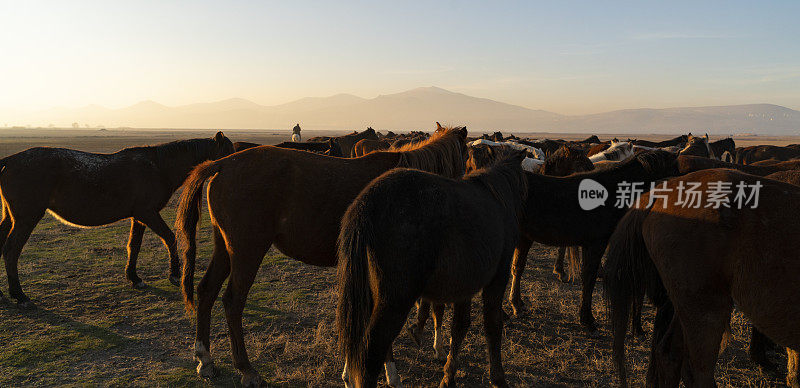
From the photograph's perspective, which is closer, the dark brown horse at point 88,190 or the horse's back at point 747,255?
the horse's back at point 747,255

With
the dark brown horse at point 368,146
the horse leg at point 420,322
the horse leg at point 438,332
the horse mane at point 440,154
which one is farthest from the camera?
the dark brown horse at point 368,146

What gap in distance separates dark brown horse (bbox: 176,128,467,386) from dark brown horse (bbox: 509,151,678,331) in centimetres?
247

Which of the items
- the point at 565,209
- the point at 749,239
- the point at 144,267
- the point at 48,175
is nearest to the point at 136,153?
the point at 48,175

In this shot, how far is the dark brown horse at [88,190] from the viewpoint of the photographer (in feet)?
19.0

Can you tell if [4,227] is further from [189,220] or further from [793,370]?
[793,370]

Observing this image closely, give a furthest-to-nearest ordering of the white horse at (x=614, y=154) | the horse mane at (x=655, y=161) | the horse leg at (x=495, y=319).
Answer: the white horse at (x=614, y=154), the horse mane at (x=655, y=161), the horse leg at (x=495, y=319)

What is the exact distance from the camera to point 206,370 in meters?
3.98

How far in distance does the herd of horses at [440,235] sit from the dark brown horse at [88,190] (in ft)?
0.07

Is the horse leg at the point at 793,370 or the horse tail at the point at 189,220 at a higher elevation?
the horse tail at the point at 189,220

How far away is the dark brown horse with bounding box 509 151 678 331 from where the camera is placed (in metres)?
5.12

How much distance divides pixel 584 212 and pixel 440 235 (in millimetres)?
3186

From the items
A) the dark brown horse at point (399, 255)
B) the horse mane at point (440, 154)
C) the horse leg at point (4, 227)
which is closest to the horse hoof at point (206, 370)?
the dark brown horse at point (399, 255)

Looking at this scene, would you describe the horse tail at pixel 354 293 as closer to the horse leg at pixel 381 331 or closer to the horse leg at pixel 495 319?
the horse leg at pixel 381 331

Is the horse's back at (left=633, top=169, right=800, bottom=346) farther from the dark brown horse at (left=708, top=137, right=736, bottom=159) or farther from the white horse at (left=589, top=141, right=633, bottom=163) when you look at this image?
the dark brown horse at (left=708, top=137, right=736, bottom=159)
